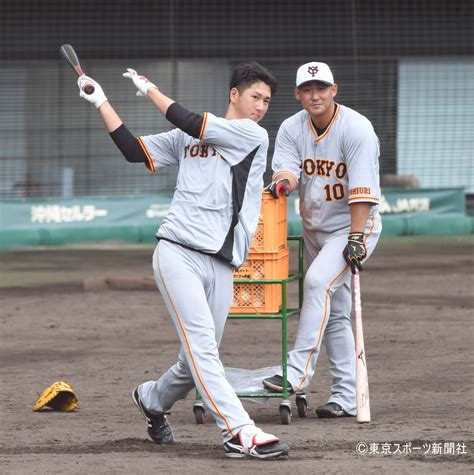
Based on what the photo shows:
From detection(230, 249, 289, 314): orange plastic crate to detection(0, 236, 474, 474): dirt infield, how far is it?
0.64 m

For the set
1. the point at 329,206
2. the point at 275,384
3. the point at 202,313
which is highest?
the point at 329,206

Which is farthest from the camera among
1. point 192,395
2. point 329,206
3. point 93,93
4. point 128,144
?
point 192,395

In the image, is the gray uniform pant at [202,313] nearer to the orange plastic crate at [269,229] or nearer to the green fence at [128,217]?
the orange plastic crate at [269,229]

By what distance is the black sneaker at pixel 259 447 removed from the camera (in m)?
5.55

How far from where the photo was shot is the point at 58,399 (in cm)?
719

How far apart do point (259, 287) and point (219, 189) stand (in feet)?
4.04

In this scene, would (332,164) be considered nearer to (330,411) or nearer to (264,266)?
(264,266)

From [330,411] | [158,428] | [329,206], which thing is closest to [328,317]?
[330,411]

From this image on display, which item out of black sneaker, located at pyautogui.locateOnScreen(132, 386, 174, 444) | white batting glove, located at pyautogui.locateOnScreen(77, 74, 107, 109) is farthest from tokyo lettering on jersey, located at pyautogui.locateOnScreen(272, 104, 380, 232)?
black sneaker, located at pyautogui.locateOnScreen(132, 386, 174, 444)

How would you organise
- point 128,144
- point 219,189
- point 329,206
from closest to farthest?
point 219,189 → point 128,144 → point 329,206

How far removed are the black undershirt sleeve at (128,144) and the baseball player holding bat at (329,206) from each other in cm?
100

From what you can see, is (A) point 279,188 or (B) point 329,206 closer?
(A) point 279,188

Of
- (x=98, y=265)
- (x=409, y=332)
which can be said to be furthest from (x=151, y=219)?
(x=409, y=332)

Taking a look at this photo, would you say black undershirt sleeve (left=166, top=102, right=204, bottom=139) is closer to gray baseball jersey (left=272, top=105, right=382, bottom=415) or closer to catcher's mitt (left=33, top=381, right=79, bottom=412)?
gray baseball jersey (left=272, top=105, right=382, bottom=415)
